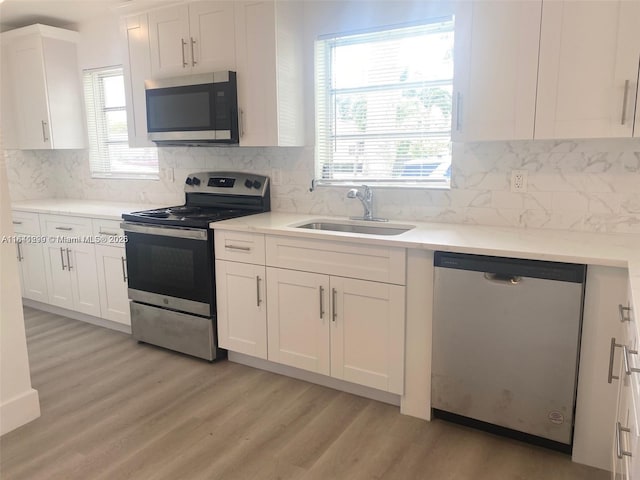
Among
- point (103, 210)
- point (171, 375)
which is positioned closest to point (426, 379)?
point (171, 375)

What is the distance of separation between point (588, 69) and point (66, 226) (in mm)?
3632

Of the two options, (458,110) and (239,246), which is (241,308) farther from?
(458,110)

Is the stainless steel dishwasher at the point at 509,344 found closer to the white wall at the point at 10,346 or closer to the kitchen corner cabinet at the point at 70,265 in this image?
the white wall at the point at 10,346

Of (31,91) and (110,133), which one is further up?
(31,91)

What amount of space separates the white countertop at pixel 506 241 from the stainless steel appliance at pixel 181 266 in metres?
0.24

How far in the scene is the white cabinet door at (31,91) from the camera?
13.3 ft

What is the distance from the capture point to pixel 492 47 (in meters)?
2.24

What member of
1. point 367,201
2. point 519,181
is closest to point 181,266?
point 367,201

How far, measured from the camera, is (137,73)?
344cm

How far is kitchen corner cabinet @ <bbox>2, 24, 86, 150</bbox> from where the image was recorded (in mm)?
4043

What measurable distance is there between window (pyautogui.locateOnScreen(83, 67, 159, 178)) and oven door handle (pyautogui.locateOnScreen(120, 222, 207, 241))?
94cm

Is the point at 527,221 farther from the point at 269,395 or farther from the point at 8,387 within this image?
the point at 8,387

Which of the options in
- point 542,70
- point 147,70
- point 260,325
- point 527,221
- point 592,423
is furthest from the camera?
point 147,70

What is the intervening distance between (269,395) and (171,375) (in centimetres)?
68
